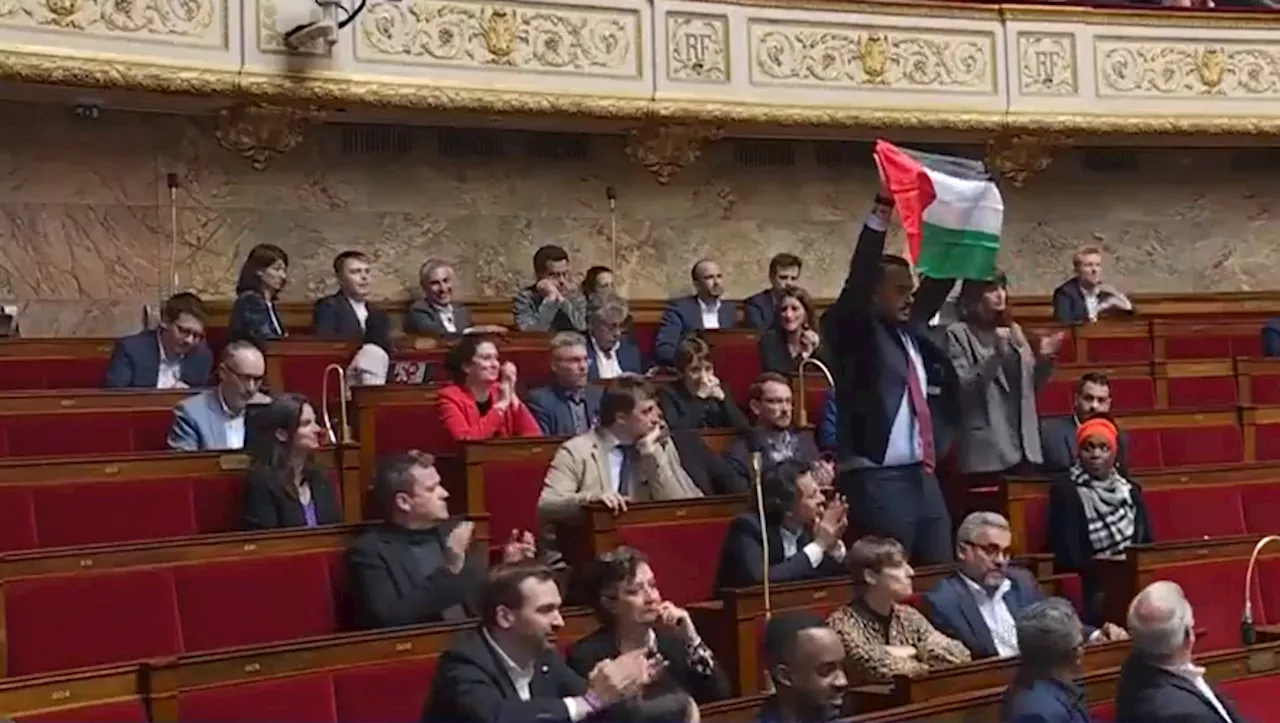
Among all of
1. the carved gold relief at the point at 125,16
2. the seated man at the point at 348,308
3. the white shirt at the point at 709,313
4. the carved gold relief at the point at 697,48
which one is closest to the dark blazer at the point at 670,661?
the seated man at the point at 348,308

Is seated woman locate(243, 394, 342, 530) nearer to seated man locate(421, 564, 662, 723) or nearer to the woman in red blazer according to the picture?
the woman in red blazer

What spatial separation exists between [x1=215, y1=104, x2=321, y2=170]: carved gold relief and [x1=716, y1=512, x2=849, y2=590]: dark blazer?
6.72 feet

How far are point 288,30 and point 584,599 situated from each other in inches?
80.1

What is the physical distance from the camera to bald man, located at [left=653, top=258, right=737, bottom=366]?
388cm

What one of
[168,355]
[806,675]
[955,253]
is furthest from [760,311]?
[806,675]

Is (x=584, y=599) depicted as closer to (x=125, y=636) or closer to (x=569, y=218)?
(x=125, y=636)

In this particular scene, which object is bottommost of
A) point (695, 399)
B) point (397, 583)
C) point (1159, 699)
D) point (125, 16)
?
point (1159, 699)

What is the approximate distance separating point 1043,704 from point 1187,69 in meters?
3.78

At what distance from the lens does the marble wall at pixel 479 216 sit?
3.94m

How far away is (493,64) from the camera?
13.6ft

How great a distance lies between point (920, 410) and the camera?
7.35ft

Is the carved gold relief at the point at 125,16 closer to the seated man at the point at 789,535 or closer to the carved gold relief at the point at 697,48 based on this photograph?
the carved gold relief at the point at 697,48

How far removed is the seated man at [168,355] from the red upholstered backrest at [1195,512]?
1.67 m

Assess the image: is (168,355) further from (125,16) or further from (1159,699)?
(1159,699)
